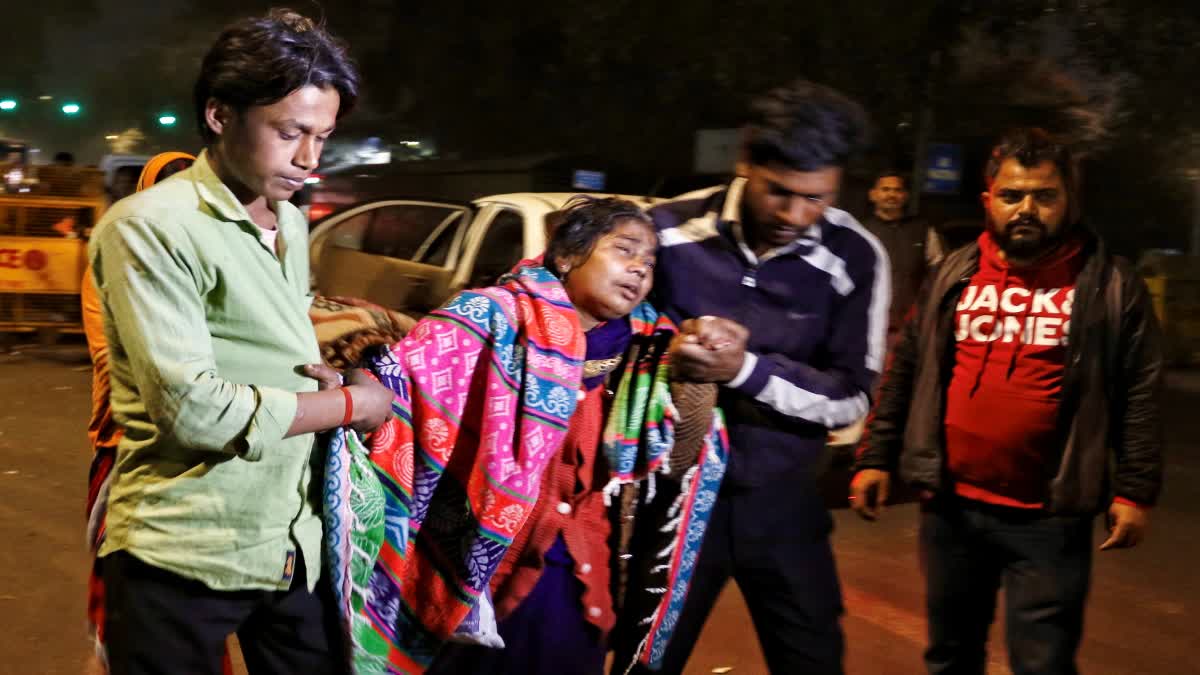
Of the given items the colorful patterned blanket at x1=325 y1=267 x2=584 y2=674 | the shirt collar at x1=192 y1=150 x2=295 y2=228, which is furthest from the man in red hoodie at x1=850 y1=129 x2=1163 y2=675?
the shirt collar at x1=192 y1=150 x2=295 y2=228

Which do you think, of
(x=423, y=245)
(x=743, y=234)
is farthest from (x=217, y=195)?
(x=423, y=245)

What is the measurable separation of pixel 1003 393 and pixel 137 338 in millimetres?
2301

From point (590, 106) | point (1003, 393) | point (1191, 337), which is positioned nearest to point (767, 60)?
point (1191, 337)

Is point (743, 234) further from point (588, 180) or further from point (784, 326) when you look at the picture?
point (588, 180)

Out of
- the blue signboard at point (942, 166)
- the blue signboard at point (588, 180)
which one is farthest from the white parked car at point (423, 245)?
the blue signboard at point (588, 180)

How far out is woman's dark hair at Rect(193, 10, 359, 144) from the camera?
81.8 inches

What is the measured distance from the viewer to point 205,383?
197 centimetres

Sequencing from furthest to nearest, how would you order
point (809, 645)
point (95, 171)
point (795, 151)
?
point (95, 171) → point (809, 645) → point (795, 151)

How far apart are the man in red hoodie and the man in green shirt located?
182cm

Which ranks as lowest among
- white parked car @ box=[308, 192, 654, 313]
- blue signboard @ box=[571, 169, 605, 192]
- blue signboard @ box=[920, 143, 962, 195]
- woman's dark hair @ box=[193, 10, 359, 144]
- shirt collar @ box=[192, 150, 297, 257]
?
blue signboard @ box=[571, 169, 605, 192]

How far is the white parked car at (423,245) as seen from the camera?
7.93 meters

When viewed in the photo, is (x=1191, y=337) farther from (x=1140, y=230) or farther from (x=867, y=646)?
(x=867, y=646)

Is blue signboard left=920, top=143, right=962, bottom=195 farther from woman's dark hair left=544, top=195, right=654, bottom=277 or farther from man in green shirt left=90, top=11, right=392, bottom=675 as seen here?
man in green shirt left=90, top=11, right=392, bottom=675

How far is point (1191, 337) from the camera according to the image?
15.6 m
